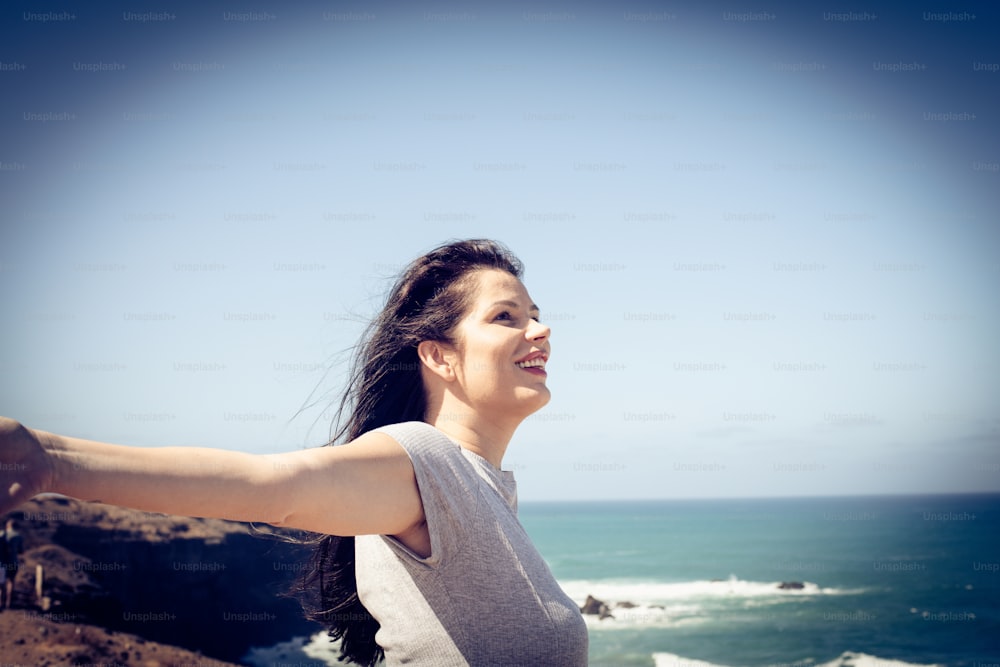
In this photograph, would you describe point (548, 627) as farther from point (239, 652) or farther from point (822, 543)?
point (822, 543)

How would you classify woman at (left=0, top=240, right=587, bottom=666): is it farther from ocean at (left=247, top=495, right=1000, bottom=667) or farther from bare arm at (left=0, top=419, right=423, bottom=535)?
ocean at (left=247, top=495, right=1000, bottom=667)

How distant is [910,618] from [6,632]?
34.6 meters

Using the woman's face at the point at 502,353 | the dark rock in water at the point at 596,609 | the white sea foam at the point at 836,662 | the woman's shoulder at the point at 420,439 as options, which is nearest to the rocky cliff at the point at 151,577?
the dark rock in water at the point at 596,609

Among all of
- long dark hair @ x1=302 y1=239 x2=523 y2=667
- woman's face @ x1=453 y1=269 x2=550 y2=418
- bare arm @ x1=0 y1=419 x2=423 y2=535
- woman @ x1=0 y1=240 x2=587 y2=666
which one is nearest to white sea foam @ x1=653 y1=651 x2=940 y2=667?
long dark hair @ x1=302 y1=239 x2=523 y2=667

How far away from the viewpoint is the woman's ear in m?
2.06

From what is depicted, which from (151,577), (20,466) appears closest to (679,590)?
(151,577)

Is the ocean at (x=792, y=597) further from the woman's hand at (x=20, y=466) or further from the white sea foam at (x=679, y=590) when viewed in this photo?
the woman's hand at (x=20, y=466)

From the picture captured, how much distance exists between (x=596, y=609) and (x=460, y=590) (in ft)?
108

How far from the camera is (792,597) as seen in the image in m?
37.7

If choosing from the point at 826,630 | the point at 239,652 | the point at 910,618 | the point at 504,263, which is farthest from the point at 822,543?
the point at 504,263

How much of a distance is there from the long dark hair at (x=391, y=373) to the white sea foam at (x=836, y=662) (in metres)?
25.6

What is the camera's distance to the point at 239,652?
25328 millimetres

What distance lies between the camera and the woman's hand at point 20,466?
34.7 inches

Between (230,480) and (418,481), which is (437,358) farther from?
(230,480)
